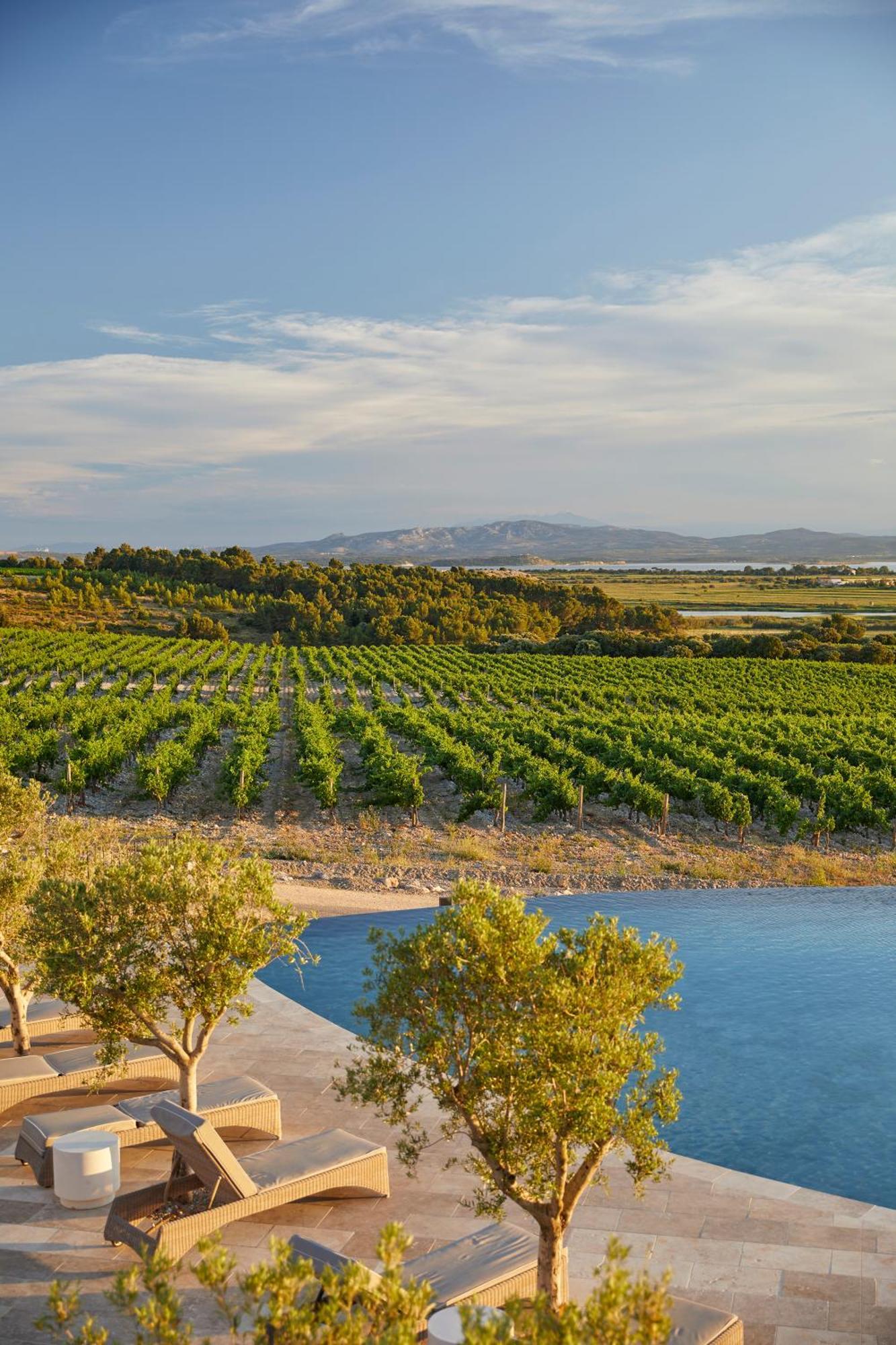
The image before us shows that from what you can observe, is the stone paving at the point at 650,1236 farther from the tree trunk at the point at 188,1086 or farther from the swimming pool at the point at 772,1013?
the swimming pool at the point at 772,1013

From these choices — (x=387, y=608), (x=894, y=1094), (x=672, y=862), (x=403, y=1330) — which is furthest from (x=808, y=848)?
(x=387, y=608)

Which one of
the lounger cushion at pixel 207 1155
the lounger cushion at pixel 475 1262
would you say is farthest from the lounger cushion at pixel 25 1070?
the lounger cushion at pixel 475 1262

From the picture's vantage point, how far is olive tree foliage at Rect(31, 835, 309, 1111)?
7.26 meters

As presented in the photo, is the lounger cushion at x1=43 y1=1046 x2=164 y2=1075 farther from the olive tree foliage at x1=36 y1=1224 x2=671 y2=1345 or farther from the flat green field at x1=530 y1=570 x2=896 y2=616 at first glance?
the flat green field at x1=530 y1=570 x2=896 y2=616

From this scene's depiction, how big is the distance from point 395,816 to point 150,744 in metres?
9.51

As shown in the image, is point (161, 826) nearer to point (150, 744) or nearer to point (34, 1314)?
point (150, 744)

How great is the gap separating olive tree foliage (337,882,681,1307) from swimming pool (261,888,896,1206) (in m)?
4.46

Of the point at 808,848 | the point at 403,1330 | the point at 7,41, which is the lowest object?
the point at 808,848

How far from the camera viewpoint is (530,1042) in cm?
562

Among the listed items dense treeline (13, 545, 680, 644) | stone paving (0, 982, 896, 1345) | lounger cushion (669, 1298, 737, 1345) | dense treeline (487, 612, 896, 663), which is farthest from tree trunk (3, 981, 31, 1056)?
dense treeline (13, 545, 680, 644)

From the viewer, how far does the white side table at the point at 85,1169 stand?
7.54 meters

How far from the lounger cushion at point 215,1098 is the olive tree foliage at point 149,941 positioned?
936 mm

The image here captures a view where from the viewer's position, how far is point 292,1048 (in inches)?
424

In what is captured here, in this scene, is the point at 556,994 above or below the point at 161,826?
above
